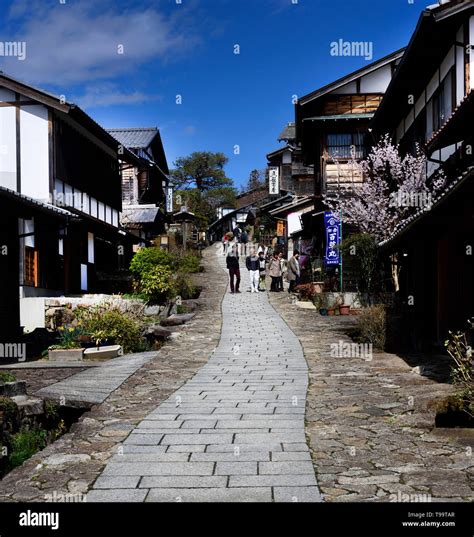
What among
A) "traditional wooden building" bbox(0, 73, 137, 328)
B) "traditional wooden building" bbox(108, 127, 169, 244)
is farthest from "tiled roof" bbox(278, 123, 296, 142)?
"traditional wooden building" bbox(0, 73, 137, 328)

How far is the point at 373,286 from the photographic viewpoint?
2267 cm

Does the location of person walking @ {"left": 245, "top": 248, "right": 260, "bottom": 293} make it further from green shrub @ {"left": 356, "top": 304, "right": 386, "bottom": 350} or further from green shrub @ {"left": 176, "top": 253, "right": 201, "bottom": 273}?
green shrub @ {"left": 356, "top": 304, "right": 386, "bottom": 350}

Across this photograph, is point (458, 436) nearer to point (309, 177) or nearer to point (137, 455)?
point (137, 455)

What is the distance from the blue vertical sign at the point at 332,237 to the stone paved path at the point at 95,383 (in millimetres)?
10613

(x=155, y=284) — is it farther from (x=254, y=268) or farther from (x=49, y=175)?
(x=254, y=268)

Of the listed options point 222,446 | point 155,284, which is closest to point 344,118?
point 155,284

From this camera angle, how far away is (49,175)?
2333 centimetres

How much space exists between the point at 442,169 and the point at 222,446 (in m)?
11.7

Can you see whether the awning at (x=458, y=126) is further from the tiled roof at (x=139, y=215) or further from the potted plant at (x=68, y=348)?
the tiled roof at (x=139, y=215)

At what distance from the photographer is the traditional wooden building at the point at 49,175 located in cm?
2266

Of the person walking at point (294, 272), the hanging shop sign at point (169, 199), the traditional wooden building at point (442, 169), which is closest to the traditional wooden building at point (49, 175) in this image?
the person walking at point (294, 272)

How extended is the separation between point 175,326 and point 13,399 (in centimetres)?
1034

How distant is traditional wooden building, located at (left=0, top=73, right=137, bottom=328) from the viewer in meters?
22.7
